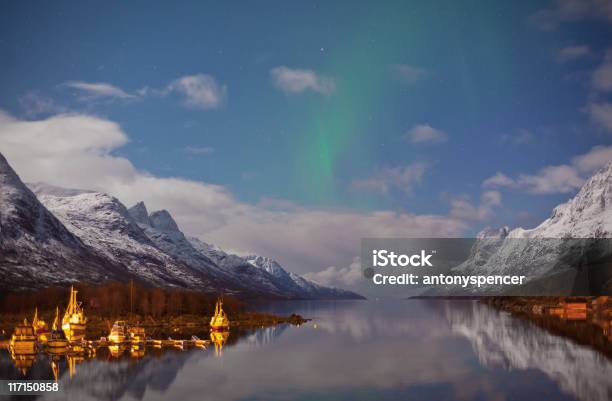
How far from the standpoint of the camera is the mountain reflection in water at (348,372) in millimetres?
77500

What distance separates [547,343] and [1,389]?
102321 mm

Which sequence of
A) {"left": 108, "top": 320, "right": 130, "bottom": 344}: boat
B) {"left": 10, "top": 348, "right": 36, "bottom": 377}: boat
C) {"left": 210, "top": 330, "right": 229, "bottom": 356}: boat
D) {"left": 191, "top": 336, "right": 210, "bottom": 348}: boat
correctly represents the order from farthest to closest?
{"left": 191, "top": 336, "right": 210, "bottom": 348}: boat → {"left": 108, "top": 320, "right": 130, "bottom": 344}: boat → {"left": 210, "top": 330, "right": 229, "bottom": 356}: boat → {"left": 10, "top": 348, "right": 36, "bottom": 377}: boat

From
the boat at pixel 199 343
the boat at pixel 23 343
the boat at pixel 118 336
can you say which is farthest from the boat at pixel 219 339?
the boat at pixel 23 343

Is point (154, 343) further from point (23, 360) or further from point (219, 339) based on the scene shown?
point (23, 360)

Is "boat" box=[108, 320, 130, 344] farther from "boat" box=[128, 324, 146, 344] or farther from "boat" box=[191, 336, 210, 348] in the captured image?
"boat" box=[191, 336, 210, 348]

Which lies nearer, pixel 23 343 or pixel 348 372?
pixel 348 372

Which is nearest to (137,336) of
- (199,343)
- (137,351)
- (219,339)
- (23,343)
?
(137,351)

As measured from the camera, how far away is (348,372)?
9681 cm

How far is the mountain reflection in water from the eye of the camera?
7750 cm

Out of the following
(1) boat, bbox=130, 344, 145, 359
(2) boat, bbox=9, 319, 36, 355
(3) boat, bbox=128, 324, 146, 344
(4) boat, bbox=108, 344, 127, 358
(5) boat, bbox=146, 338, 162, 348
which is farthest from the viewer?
(5) boat, bbox=146, 338, 162, 348

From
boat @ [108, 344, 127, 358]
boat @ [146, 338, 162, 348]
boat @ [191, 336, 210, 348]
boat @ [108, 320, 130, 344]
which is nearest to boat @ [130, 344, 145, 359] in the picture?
boat @ [108, 344, 127, 358]

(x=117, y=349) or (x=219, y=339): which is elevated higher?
(x=117, y=349)

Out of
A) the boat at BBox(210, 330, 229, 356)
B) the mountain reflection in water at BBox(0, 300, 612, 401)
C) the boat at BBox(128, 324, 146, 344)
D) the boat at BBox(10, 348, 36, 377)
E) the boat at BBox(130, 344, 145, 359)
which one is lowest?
the mountain reflection in water at BBox(0, 300, 612, 401)

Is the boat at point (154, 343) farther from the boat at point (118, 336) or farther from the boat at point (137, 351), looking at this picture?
the boat at point (118, 336)
